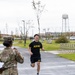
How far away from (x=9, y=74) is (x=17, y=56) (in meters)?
0.40

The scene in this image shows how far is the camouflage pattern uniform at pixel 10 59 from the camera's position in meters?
8.15

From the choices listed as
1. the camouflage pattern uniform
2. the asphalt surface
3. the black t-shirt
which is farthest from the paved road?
the camouflage pattern uniform

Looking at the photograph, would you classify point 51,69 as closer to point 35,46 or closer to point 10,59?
point 35,46

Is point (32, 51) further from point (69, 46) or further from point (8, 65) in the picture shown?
point (69, 46)

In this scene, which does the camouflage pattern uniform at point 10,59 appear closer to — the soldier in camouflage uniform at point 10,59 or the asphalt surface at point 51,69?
the soldier in camouflage uniform at point 10,59

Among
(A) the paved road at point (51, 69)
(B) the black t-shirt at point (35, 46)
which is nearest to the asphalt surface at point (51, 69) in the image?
(A) the paved road at point (51, 69)

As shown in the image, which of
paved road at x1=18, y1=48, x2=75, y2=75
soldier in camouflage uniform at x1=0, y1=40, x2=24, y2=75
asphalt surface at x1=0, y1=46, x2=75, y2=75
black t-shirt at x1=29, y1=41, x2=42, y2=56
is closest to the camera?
soldier in camouflage uniform at x1=0, y1=40, x2=24, y2=75

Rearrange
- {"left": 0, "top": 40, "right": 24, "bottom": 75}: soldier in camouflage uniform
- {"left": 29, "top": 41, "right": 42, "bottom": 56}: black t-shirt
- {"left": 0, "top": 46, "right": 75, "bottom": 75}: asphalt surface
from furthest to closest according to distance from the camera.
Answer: {"left": 0, "top": 46, "right": 75, "bottom": 75}: asphalt surface < {"left": 29, "top": 41, "right": 42, "bottom": 56}: black t-shirt < {"left": 0, "top": 40, "right": 24, "bottom": 75}: soldier in camouflage uniform

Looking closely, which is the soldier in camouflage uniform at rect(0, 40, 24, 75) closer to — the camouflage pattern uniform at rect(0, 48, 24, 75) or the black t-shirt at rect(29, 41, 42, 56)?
the camouflage pattern uniform at rect(0, 48, 24, 75)

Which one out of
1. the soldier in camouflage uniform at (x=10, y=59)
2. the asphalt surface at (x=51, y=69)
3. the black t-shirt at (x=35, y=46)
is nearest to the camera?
the soldier in camouflage uniform at (x=10, y=59)

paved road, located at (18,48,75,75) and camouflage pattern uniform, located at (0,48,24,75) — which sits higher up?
camouflage pattern uniform, located at (0,48,24,75)

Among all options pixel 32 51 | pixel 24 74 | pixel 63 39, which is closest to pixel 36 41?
pixel 32 51

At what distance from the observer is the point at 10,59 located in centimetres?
820

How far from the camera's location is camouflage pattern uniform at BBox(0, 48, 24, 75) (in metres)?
8.15
